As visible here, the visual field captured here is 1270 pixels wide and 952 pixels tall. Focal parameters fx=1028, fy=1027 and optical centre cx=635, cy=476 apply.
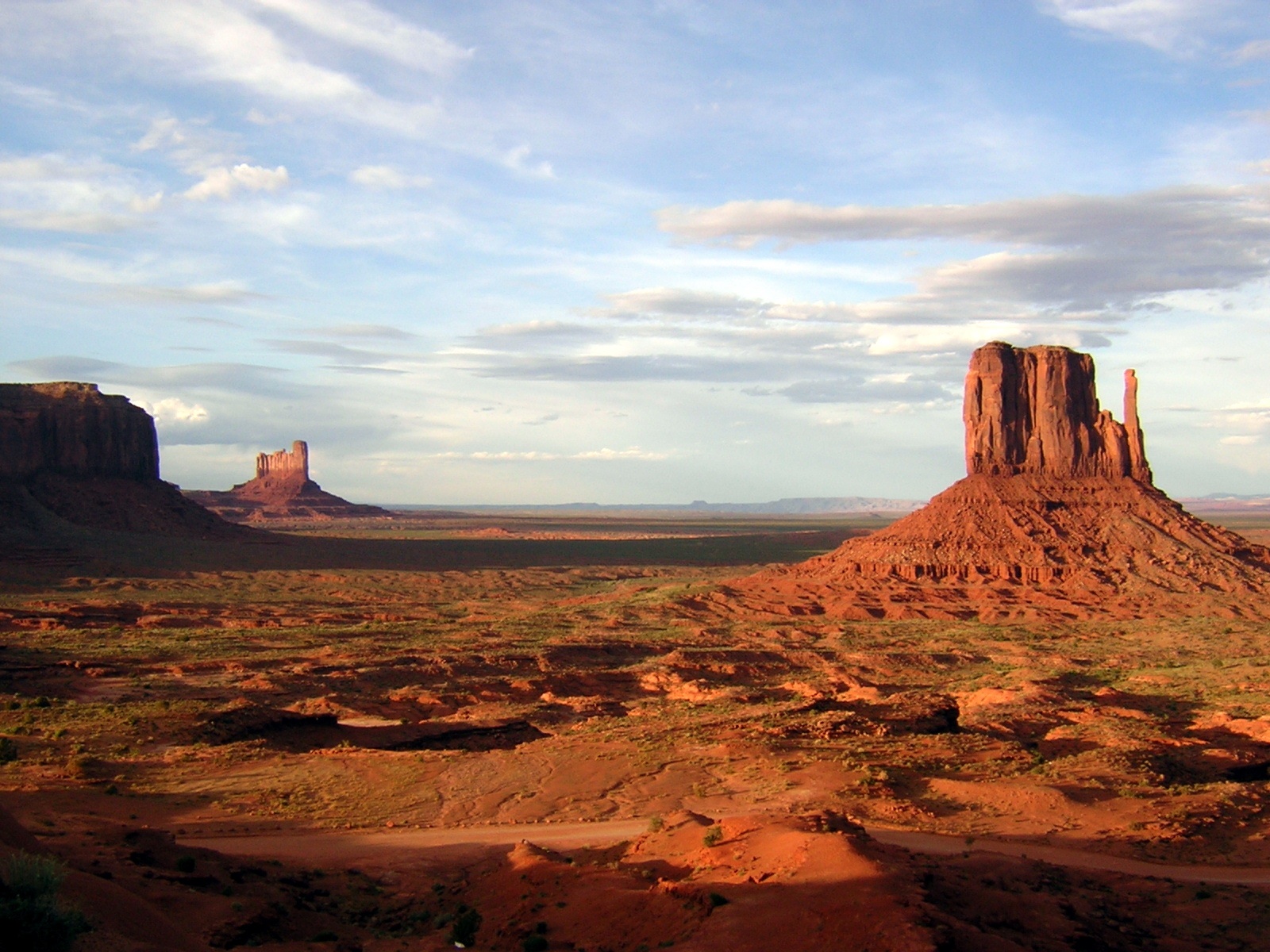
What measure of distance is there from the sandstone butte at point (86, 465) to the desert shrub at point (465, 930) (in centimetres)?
8064

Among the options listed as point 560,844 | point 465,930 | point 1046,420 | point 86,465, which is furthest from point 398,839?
point 86,465

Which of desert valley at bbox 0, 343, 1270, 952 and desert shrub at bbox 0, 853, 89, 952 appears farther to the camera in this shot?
desert valley at bbox 0, 343, 1270, 952

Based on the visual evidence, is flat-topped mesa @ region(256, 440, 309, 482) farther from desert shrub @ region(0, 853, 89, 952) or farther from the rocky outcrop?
desert shrub @ region(0, 853, 89, 952)

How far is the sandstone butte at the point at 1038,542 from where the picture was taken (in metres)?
54.0

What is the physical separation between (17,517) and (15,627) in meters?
44.2

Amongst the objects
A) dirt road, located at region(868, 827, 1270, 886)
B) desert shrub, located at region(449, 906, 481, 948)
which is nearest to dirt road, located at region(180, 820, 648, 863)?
desert shrub, located at region(449, 906, 481, 948)

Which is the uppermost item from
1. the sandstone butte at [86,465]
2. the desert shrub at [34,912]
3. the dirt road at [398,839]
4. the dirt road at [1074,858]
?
the sandstone butte at [86,465]

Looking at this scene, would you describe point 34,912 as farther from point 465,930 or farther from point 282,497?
point 282,497

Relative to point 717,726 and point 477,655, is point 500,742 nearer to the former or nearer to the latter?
point 717,726

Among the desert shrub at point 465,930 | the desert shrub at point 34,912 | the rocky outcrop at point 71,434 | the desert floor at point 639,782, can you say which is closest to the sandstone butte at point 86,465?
the rocky outcrop at point 71,434

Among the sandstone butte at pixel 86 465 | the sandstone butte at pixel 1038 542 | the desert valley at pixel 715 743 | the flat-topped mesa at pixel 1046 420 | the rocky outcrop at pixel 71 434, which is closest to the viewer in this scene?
the desert valley at pixel 715 743

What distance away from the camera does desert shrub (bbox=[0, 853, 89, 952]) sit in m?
8.66

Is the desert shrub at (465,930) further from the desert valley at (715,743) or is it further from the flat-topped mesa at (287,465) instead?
the flat-topped mesa at (287,465)

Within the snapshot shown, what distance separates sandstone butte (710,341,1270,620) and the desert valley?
232 millimetres
